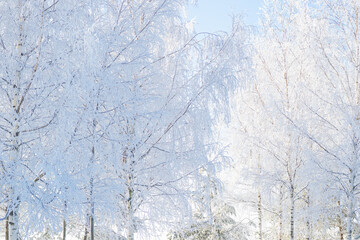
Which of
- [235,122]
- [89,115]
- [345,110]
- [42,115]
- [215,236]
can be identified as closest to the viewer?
[89,115]

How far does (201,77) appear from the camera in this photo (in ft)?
17.1

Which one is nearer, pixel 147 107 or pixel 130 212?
pixel 147 107

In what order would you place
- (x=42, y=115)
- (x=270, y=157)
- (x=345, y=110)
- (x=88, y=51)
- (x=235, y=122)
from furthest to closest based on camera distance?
(x=235, y=122) → (x=270, y=157) → (x=345, y=110) → (x=42, y=115) → (x=88, y=51)

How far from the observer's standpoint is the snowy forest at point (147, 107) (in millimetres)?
3848

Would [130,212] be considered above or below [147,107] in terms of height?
below

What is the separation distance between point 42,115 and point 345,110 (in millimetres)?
5676

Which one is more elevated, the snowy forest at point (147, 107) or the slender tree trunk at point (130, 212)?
the snowy forest at point (147, 107)

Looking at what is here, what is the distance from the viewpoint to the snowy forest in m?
3.85

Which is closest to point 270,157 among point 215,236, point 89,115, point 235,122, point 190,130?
point 235,122

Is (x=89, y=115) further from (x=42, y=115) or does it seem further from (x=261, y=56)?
(x=261, y=56)

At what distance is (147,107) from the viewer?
516 centimetres

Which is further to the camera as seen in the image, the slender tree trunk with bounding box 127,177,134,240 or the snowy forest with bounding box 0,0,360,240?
the slender tree trunk with bounding box 127,177,134,240

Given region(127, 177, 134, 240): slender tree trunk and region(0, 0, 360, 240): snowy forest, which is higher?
region(0, 0, 360, 240): snowy forest

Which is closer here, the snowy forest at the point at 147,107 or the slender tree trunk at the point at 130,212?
the snowy forest at the point at 147,107
